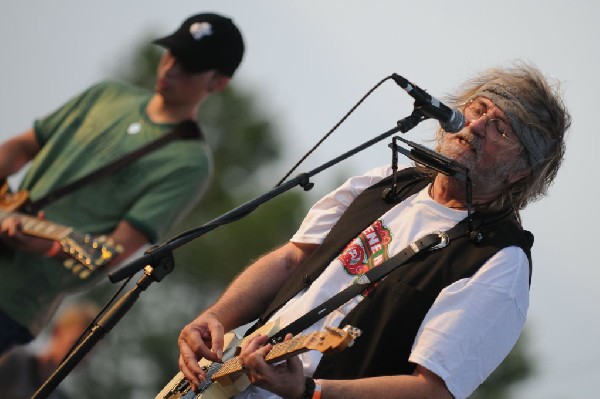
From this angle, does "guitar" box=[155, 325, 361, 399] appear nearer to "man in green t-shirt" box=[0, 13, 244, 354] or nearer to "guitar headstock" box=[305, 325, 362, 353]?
"guitar headstock" box=[305, 325, 362, 353]

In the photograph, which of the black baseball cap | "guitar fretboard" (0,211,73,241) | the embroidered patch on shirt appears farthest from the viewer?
the black baseball cap

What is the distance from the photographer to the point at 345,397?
3.75m

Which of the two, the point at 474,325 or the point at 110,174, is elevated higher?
the point at 474,325

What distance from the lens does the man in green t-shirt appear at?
595 cm

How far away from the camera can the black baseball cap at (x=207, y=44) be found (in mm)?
6297

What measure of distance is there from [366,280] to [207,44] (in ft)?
8.79

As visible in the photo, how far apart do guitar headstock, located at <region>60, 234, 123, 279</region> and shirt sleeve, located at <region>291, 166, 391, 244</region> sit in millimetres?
1427

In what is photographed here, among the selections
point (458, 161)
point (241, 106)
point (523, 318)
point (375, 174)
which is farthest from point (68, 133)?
point (241, 106)

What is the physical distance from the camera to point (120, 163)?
611cm

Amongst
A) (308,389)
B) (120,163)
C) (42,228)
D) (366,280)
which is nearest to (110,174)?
(120,163)

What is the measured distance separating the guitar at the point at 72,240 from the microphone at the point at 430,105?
2204 millimetres

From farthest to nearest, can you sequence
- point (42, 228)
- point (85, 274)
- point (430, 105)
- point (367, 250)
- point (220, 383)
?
1. point (85, 274)
2. point (42, 228)
3. point (367, 250)
4. point (220, 383)
5. point (430, 105)

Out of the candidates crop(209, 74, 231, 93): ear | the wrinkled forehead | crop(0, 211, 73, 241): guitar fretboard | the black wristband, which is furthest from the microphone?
crop(209, 74, 231, 93): ear

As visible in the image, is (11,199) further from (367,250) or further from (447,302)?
(447,302)
